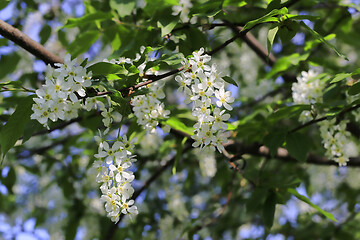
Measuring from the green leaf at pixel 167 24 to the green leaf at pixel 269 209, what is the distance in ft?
3.60

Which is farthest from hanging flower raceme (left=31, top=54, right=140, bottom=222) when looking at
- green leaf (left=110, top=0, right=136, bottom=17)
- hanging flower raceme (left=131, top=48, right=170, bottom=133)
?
green leaf (left=110, top=0, right=136, bottom=17)

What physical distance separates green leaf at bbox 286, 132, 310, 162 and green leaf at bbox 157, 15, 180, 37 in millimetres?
903

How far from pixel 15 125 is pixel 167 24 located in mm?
785

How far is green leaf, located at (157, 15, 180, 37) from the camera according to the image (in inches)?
67.2

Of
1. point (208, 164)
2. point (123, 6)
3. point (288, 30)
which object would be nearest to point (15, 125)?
point (123, 6)

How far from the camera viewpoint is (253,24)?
4.78 feet

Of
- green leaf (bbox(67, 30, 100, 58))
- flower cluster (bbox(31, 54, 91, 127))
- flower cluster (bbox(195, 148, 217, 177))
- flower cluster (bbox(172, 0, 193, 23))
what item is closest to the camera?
flower cluster (bbox(31, 54, 91, 127))


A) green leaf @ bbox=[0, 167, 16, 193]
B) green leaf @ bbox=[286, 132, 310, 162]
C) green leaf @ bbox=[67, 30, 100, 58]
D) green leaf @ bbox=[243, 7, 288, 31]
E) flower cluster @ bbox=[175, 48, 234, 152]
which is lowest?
green leaf @ bbox=[0, 167, 16, 193]

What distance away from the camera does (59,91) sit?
4.57ft

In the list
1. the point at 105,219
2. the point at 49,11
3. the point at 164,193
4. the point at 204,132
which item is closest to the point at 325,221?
the point at 164,193

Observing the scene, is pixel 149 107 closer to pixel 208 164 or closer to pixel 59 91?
pixel 59 91

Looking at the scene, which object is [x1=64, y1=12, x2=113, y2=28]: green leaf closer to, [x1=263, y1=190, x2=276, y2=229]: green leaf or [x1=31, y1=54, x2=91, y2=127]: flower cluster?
[x1=31, y1=54, x2=91, y2=127]: flower cluster

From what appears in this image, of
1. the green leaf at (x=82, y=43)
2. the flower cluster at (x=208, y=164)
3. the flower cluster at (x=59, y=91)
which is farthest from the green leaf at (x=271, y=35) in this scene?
the flower cluster at (x=208, y=164)

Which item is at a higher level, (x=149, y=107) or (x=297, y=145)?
(x=149, y=107)
